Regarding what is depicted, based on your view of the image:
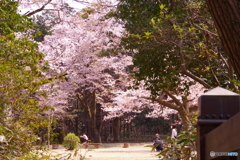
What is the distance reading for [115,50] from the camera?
15.8 metres

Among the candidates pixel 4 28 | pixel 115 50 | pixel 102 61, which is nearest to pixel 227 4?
pixel 4 28

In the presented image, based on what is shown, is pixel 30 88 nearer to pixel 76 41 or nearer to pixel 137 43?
pixel 137 43

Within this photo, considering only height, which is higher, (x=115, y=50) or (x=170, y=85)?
(x=115, y=50)

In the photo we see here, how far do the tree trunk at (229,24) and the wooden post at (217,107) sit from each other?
1118mm

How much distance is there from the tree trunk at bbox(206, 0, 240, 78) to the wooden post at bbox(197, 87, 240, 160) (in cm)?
112

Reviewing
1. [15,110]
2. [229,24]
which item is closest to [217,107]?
[229,24]

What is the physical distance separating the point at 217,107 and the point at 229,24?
1.24 metres

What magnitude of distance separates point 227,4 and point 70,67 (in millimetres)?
Result: 24047

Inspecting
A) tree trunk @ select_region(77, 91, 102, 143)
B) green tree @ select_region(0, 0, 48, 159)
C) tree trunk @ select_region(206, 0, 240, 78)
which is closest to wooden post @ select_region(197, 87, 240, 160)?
tree trunk @ select_region(206, 0, 240, 78)

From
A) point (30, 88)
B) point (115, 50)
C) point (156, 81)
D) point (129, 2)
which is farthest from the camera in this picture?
point (115, 50)

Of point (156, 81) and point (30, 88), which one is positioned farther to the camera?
point (156, 81)

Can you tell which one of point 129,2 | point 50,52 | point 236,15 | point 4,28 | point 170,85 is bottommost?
Result: point 236,15

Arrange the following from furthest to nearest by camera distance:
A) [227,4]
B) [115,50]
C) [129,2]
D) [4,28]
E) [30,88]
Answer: [115,50]
[129,2]
[4,28]
[30,88]
[227,4]

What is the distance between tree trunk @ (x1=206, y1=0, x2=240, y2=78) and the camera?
295 cm
